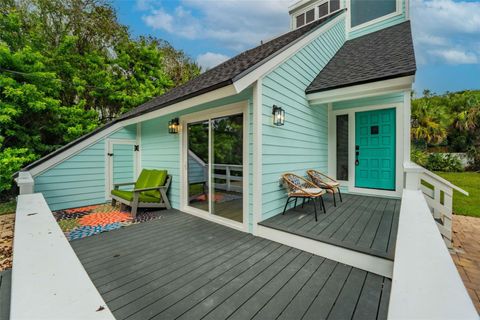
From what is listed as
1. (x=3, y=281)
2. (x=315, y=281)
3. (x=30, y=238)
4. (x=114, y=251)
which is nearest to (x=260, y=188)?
(x=315, y=281)

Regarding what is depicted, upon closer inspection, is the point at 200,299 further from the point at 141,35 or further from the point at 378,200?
the point at 141,35

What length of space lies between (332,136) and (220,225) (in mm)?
3851

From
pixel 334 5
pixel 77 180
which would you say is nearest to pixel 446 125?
pixel 334 5

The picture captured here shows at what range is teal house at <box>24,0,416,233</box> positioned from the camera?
3.43 meters

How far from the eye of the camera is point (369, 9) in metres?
6.41

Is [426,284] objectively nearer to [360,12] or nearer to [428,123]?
[360,12]

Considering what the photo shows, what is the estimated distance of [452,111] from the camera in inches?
581

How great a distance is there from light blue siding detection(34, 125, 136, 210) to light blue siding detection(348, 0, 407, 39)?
7754 mm

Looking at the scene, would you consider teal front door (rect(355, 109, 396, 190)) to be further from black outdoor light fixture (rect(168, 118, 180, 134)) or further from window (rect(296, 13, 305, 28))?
window (rect(296, 13, 305, 28))

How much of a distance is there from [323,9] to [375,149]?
5.27 metres

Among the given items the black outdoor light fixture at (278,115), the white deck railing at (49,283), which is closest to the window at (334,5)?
the black outdoor light fixture at (278,115)

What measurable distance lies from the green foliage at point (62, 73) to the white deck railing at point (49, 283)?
6.17 m

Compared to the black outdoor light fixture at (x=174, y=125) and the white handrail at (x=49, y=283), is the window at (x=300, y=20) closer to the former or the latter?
the black outdoor light fixture at (x=174, y=125)

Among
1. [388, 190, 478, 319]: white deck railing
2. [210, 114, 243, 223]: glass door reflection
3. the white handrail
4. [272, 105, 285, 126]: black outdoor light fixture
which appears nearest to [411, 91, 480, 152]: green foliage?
[272, 105, 285, 126]: black outdoor light fixture
